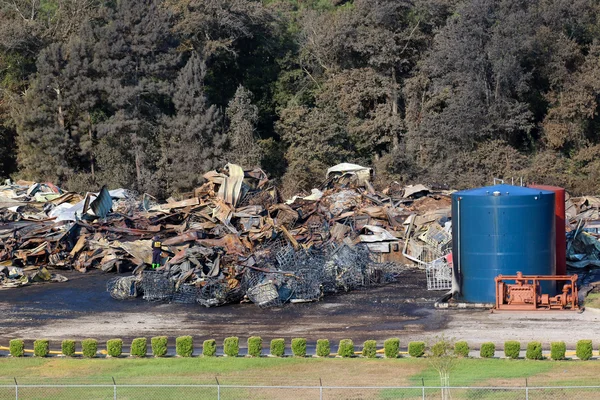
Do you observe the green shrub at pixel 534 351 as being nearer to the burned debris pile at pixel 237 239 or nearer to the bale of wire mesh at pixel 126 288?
the burned debris pile at pixel 237 239

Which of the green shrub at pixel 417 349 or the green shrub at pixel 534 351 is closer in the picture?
the green shrub at pixel 534 351

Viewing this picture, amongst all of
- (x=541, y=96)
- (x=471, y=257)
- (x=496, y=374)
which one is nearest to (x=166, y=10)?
(x=541, y=96)

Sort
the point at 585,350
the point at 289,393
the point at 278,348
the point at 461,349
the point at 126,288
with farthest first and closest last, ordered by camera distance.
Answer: the point at 126,288 → the point at 278,348 → the point at 461,349 → the point at 585,350 → the point at 289,393

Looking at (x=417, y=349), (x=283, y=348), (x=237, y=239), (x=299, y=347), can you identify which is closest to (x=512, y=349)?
(x=417, y=349)

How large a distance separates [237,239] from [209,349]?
507 inches

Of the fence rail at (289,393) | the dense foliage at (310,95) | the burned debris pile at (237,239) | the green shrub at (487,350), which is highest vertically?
the dense foliage at (310,95)

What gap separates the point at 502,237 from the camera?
104ft

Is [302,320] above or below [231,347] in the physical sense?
below

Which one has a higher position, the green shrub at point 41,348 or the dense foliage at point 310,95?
the dense foliage at point 310,95

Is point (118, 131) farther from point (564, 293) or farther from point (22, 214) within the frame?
point (564, 293)

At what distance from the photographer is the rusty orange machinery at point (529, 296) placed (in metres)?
30.9

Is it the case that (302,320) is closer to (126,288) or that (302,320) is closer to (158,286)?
(158,286)

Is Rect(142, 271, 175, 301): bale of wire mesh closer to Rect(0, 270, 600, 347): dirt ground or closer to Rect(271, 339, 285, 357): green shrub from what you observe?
Rect(0, 270, 600, 347): dirt ground

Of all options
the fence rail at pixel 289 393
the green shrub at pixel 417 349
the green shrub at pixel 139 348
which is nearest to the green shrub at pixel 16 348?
the green shrub at pixel 139 348
